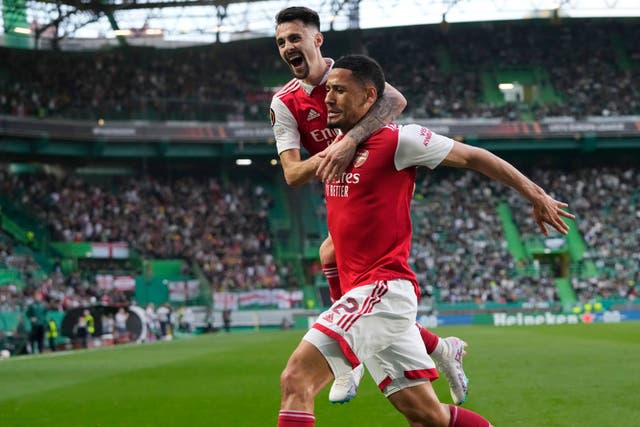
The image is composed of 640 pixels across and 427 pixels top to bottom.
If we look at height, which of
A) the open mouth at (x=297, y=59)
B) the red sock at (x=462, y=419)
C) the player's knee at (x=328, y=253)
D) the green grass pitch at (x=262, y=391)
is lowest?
the green grass pitch at (x=262, y=391)

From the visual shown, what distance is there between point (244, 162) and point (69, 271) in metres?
14.0

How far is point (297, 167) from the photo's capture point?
232 inches

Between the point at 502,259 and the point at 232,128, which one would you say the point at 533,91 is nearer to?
the point at 502,259

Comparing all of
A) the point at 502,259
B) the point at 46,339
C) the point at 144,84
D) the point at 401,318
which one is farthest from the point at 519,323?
the point at 401,318

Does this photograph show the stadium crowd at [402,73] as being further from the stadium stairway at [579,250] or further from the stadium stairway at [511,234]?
the stadium stairway at [579,250]

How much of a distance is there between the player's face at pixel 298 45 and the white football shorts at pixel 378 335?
1.91 metres

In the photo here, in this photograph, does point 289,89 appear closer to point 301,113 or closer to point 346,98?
point 301,113

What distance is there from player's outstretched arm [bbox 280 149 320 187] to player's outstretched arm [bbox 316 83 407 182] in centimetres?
10

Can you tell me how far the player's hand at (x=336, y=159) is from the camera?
5363 mm

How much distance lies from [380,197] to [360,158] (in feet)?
0.90

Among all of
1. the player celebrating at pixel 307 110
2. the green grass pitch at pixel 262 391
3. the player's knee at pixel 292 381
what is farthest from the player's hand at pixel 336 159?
the green grass pitch at pixel 262 391

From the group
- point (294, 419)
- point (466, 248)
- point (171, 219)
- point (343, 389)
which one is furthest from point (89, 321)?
point (294, 419)

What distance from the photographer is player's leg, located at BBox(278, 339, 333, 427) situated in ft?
16.3

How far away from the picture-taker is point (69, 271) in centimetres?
4109
